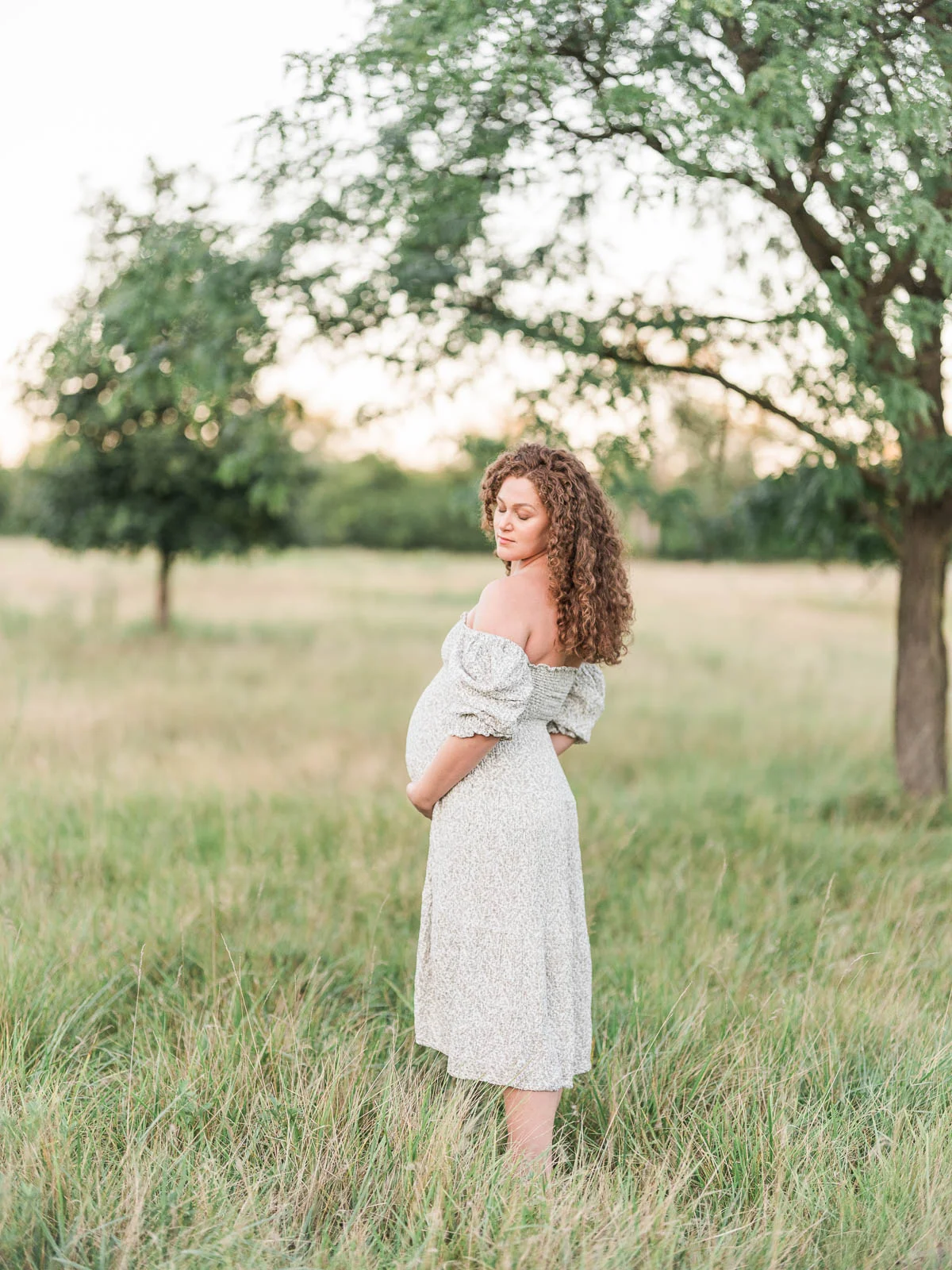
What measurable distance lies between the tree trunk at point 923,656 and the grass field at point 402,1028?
0.43 metres

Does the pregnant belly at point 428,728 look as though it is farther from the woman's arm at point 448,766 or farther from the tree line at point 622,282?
the tree line at point 622,282

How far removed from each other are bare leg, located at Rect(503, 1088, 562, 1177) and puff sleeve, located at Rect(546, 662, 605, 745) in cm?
101

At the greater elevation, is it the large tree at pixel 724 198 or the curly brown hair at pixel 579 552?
the large tree at pixel 724 198

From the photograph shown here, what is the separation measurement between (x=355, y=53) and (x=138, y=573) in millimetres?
27054

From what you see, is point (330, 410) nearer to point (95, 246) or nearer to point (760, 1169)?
point (95, 246)

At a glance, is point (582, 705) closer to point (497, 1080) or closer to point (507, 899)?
point (507, 899)

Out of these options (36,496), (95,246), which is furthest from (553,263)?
(36,496)

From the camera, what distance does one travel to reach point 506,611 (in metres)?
2.71

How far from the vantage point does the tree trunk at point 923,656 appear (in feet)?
22.2

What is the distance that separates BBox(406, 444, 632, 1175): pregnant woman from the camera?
9.02 ft

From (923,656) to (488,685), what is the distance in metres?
5.22

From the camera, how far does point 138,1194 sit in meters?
2.45

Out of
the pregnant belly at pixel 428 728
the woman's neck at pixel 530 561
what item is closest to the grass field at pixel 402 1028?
the pregnant belly at pixel 428 728

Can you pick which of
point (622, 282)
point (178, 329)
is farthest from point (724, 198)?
point (178, 329)
